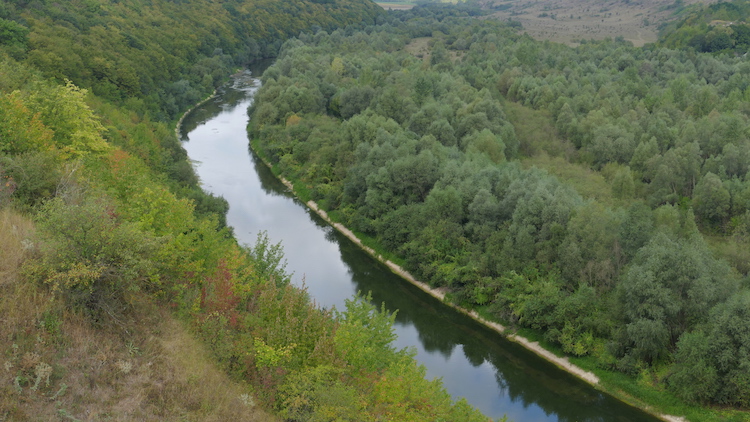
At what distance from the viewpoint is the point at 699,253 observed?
98.5 ft

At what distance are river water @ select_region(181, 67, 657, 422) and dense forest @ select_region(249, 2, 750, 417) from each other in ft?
5.93

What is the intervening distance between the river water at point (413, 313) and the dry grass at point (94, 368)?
21.6ft

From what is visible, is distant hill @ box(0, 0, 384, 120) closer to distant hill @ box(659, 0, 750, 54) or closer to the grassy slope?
the grassy slope

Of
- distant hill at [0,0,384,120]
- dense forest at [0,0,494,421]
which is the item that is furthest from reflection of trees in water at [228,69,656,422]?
distant hill at [0,0,384,120]

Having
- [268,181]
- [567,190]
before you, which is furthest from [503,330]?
[268,181]

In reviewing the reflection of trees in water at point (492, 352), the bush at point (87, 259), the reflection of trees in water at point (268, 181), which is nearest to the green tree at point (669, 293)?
the reflection of trees in water at point (492, 352)

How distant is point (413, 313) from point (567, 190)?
506 inches

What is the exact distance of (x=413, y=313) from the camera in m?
38.7

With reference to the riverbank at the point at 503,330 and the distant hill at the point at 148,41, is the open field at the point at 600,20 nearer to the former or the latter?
the distant hill at the point at 148,41

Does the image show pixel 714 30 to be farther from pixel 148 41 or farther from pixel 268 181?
pixel 148 41

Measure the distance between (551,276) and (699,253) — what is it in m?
8.07

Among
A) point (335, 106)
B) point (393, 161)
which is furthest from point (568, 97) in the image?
point (393, 161)

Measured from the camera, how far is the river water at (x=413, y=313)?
30688mm

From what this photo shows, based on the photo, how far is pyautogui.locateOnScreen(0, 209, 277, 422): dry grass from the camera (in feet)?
46.5
